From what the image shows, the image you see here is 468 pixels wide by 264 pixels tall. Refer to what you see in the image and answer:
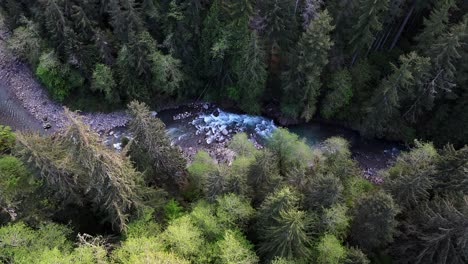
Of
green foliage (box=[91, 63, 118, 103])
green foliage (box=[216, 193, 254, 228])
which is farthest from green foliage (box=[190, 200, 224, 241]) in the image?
green foliage (box=[91, 63, 118, 103])

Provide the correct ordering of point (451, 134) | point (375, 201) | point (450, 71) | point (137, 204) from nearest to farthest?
point (375, 201)
point (137, 204)
point (450, 71)
point (451, 134)

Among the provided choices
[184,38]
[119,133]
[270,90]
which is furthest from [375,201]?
[119,133]

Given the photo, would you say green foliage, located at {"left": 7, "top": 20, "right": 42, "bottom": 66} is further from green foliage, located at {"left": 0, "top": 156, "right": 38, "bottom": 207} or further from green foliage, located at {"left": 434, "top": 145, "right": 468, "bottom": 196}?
green foliage, located at {"left": 434, "top": 145, "right": 468, "bottom": 196}

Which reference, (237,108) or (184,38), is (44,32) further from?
(237,108)

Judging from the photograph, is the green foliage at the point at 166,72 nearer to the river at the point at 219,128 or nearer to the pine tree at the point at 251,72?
the river at the point at 219,128

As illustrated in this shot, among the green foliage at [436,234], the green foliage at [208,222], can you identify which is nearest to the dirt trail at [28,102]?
the green foliage at [208,222]
